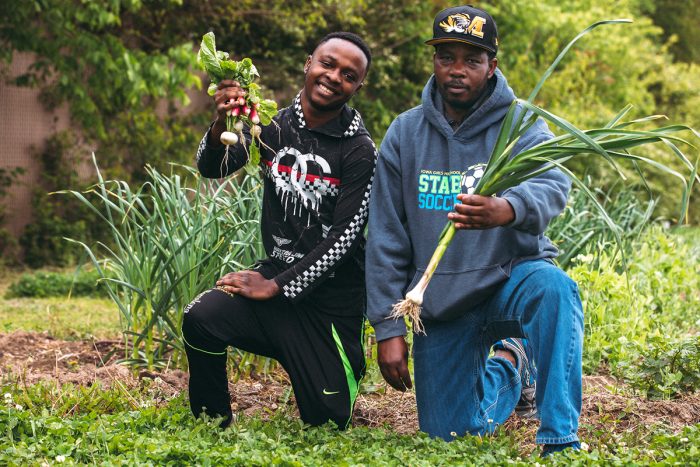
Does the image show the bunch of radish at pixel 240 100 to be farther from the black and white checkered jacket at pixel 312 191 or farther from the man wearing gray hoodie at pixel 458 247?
the man wearing gray hoodie at pixel 458 247

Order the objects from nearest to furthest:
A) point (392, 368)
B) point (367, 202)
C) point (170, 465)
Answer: point (170, 465), point (392, 368), point (367, 202)

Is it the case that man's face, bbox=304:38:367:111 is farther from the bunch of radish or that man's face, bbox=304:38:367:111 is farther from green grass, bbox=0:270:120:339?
green grass, bbox=0:270:120:339

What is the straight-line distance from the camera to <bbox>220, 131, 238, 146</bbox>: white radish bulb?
3.54m

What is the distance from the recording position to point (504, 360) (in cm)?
409

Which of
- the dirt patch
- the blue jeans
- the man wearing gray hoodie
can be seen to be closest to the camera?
the blue jeans

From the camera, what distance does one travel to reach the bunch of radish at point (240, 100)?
360 cm

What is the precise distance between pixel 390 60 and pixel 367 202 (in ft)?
29.7

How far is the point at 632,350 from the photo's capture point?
15.8 feet

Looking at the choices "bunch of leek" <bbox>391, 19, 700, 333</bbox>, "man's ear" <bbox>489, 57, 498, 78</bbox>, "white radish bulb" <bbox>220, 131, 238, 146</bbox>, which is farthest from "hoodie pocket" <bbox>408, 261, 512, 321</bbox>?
"white radish bulb" <bbox>220, 131, 238, 146</bbox>

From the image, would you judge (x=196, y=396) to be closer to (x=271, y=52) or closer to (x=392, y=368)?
(x=392, y=368)

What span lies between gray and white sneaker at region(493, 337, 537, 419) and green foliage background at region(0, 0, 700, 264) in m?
4.88

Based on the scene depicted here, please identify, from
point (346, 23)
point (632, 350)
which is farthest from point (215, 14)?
point (632, 350)

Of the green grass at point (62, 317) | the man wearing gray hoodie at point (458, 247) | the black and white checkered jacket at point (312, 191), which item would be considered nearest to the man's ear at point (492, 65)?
the man wearing gray hoodie at point (458, 247)

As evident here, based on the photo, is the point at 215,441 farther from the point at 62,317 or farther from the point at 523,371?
the point at 62,317
